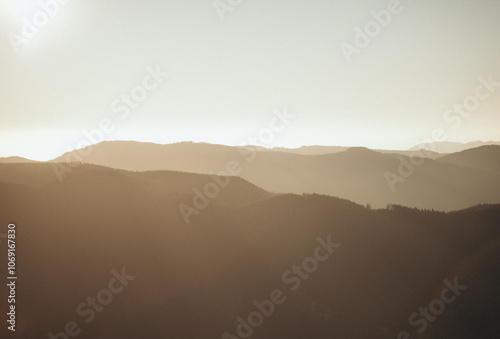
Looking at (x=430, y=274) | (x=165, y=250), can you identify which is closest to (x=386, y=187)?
(x=430, y=274)

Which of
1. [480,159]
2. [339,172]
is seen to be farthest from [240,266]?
[480,159]

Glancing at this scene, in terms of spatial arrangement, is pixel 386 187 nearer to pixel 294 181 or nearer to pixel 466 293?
pixel 294 181

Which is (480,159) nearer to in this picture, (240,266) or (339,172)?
(339,172)

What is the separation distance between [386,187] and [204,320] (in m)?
90.7

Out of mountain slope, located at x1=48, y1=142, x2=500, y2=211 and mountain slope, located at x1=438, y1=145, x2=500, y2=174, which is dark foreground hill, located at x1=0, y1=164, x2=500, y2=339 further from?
mountain slope, located at x1=438, y1=145, x2=500, y2=174

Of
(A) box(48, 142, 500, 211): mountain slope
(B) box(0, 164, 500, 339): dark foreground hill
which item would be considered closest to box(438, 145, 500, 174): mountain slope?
(A) box(48, 142, 500, 211): mountain slope

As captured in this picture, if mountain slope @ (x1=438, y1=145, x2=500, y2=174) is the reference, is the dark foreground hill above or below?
above

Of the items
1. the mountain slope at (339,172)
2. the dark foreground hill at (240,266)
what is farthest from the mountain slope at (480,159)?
the dark foreground hill at (240,266)

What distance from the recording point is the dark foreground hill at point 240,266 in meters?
21.5

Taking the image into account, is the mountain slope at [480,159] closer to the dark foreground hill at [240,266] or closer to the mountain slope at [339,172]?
the mountain slope at [339,172]

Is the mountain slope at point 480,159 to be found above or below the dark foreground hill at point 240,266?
below

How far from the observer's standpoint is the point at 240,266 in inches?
1026

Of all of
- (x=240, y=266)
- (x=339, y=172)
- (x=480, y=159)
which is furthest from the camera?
(x=480, y=159)

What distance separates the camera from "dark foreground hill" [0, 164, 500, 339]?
21453mm
